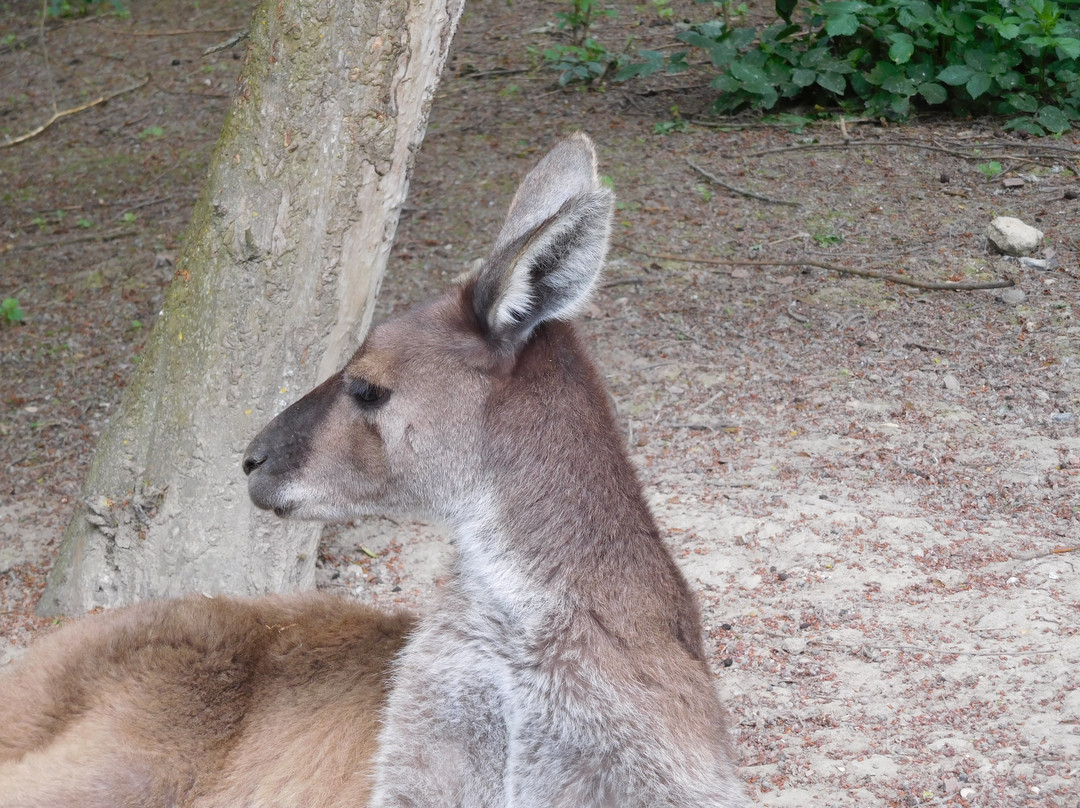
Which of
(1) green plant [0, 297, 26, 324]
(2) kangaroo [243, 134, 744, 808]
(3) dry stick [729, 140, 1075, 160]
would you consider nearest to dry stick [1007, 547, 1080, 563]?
(2) kangaroo [243, 134, 744, 808]

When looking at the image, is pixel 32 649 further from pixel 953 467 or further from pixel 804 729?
pixel 953 467

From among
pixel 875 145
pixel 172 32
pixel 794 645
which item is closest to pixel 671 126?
pixel 875 145

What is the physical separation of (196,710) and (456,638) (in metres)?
0.79

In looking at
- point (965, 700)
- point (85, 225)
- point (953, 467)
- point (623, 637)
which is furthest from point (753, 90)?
point (623, 637)

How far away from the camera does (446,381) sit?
3.19 meters

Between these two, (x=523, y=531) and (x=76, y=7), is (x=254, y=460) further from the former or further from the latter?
(x=76, y=7)

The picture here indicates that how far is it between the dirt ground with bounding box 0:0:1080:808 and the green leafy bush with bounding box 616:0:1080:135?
0.27 meters

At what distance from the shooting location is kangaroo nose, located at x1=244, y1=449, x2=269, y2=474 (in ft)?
11.1

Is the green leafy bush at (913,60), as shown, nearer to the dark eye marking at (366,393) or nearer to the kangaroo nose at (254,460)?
the dark eye marking at (366,393)

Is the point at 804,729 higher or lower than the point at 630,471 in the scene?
lower

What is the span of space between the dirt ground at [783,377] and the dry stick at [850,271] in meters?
0.05

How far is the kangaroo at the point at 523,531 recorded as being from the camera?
→ 2.82 metres

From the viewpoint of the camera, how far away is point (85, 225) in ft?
27.6

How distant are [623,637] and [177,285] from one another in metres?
2.50
